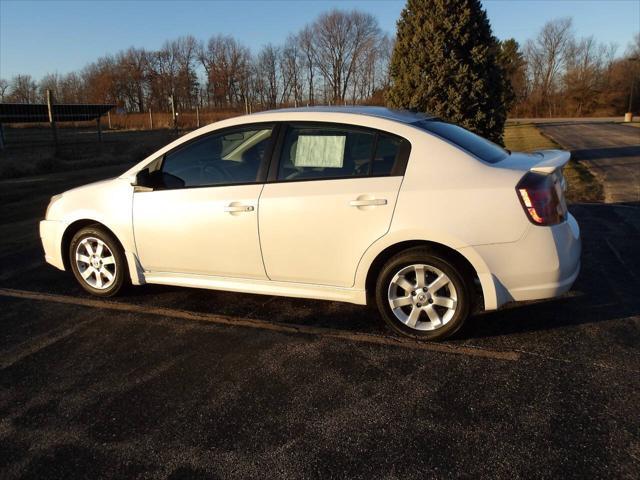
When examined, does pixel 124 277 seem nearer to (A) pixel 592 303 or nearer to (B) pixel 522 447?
(B) pixel 522 447

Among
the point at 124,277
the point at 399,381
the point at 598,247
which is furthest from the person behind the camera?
the point at 598,247

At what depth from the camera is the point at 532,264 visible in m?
3.36

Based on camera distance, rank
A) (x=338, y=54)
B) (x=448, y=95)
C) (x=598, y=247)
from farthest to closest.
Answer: (x=338, y=54) < (x=448, y=95) < (x=598, y=247)

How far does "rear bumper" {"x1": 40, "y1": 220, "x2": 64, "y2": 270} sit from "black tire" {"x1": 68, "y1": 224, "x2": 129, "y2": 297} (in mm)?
112

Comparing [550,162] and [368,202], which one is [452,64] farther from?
[368,202]

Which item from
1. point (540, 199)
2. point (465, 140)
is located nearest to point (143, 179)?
point (465, 140)

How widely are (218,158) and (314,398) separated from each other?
222 cm

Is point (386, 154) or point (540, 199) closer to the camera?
point (540, 199)

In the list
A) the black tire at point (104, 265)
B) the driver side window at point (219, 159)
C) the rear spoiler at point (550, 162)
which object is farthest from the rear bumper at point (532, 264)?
the black tire at point (104, 265)

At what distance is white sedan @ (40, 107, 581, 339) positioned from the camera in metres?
3.40

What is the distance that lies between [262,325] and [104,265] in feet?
5.72

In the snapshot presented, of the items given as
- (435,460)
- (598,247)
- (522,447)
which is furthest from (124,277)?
(598,247)

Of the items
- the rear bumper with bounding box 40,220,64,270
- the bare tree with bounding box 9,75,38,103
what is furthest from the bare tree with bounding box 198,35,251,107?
the rear bumper with bounding box 40,220,64,270

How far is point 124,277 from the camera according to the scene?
4672 mm
